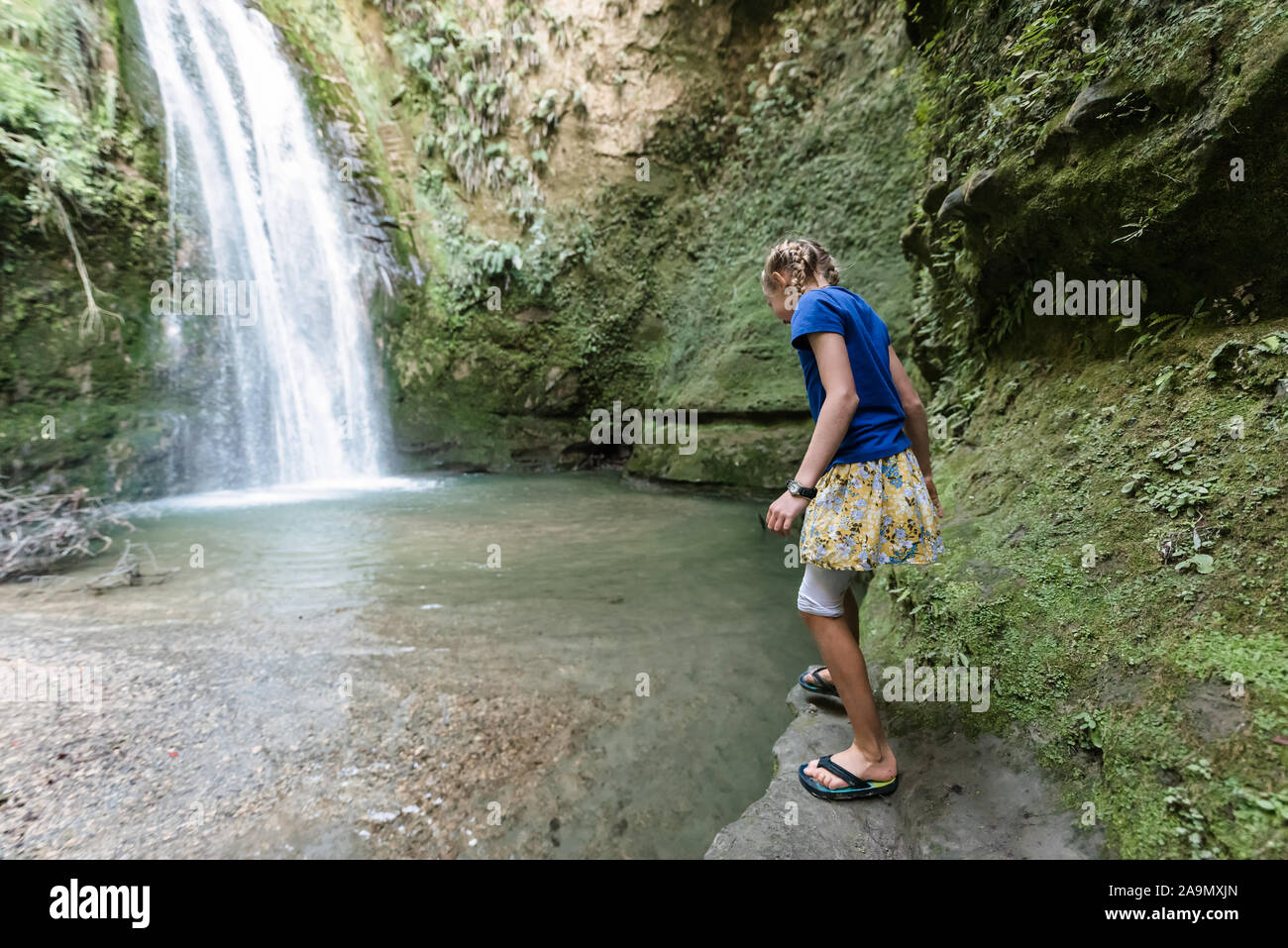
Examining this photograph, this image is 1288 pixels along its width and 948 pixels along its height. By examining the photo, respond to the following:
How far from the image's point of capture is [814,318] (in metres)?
1.87

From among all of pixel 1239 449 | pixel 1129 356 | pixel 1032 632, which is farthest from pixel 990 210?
pixel 1032 632

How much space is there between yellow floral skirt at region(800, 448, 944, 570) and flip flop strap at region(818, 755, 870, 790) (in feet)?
2.36

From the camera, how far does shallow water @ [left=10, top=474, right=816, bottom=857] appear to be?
2.33 m

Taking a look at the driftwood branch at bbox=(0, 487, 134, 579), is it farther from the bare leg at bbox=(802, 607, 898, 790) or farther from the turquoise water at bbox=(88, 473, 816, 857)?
the bare leg at bbox=(802, 607, 898, 790)

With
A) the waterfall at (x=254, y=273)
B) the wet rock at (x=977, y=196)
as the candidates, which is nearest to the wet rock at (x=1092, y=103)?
the wet rock at (x=977, y=196)

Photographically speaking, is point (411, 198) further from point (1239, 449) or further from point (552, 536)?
point (1239, 449)

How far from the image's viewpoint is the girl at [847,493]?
186 centimetres

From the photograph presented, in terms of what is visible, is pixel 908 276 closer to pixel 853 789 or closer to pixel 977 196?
pixel 977 196

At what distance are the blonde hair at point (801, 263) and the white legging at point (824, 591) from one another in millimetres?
1009

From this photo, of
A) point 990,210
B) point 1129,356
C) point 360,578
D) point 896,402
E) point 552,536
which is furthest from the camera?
point 552,536

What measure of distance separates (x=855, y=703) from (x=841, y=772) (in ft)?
0.83

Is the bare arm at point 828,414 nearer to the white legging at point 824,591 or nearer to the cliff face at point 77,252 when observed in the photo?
the white legging at point 824,591

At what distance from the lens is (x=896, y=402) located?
6.75ft
